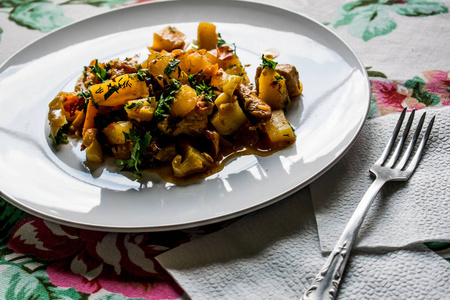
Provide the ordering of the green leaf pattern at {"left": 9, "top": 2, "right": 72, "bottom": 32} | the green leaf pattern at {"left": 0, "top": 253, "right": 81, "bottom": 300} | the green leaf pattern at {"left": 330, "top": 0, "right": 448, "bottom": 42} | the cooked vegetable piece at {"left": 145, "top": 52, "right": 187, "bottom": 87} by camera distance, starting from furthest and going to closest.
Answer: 1. the green leaf pattern at {"left": 9, "top": 2, "right": 72, "bottom": 32}
2. the green leaf pattern at {"left": 330, "top": 0, "right": 448, "bottom": 42}
3. the cooked vegetable piece at {"left": 145, "top": 52, "right": 187, "bottom": 87}
4. the green leaf pattern at {"left": 0, "top": 253, "right": 81, "bottom": 300}

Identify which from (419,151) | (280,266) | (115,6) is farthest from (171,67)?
(115,6)

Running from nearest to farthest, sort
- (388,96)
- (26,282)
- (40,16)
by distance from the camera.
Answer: (26,282), (388,96), (40,16)

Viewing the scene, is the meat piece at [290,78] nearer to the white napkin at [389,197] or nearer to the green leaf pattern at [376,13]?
the white napkin at [389,197]

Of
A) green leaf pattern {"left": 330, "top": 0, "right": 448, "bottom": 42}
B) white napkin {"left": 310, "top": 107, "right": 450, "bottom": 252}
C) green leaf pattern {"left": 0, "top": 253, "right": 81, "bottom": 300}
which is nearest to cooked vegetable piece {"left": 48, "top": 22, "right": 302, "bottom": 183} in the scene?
white napkin {"left": 310, "top": 107, "right": 450, "bottom": 252}

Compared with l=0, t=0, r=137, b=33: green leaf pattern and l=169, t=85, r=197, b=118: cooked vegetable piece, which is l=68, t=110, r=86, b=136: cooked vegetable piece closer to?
l=169, t=85, r=197, b=118: cooked vegetable piece

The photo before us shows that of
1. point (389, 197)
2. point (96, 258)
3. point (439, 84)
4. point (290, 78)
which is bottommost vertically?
point (439, 84)

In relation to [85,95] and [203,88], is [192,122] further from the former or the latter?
[85,95]

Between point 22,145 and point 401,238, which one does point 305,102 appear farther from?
point 22,145
